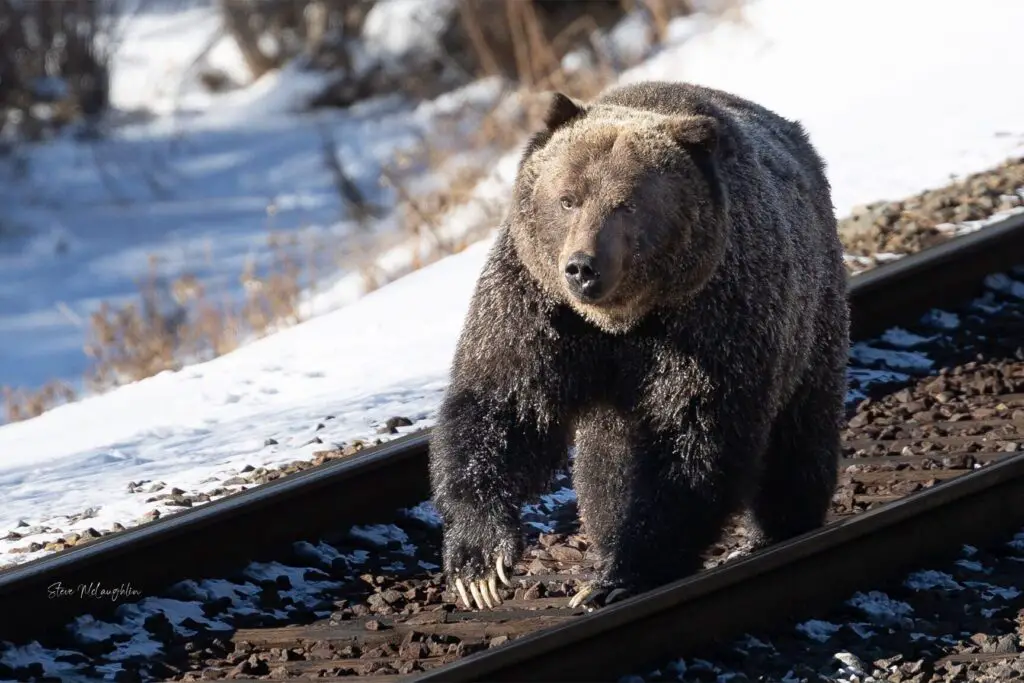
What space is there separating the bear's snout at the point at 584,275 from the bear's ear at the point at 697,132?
0.50 meters

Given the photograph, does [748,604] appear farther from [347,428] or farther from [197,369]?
[197,369]

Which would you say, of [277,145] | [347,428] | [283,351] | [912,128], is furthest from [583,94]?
[347,428]

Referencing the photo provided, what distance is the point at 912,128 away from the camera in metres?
9.98

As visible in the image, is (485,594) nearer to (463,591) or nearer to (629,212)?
(463,591)

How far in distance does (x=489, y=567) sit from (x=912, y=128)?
6463 mm

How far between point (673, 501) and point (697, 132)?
993mm

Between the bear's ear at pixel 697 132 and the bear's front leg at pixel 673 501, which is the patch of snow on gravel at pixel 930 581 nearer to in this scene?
the bear's front leg at pixel 673 501

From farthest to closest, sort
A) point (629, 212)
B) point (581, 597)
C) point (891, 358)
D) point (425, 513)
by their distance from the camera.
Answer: point (891, 358) < point (425, 513) < point (581, 597) < point (629, 212)

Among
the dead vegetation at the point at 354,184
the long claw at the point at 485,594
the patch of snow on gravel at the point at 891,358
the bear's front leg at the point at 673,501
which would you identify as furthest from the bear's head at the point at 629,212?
the dead vegetation at the point at 354,184

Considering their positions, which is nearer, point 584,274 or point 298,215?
point 584,274

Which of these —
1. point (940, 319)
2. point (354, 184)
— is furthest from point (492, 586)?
point (354, 184)

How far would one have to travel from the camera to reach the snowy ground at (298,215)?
6328 mm

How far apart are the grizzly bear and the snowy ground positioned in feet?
5.49

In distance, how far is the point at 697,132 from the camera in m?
4.30
